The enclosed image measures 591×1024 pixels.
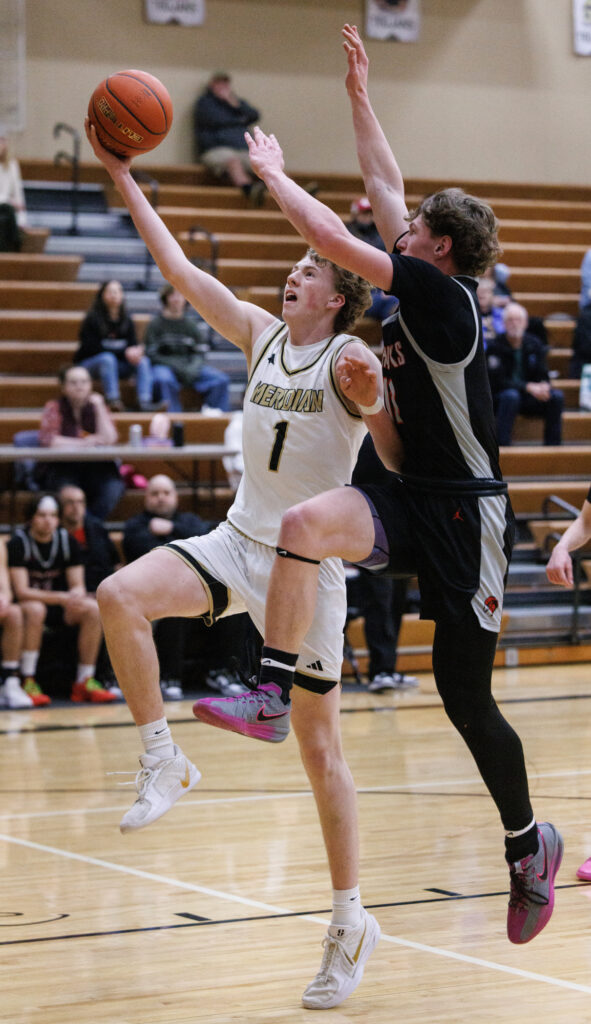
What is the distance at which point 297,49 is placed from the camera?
1556cm

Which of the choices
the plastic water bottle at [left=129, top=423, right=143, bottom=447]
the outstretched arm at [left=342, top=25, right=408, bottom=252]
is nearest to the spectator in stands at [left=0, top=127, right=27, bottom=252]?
the plastic water bottle at [left=129, top=423, right=143, bottom=447]

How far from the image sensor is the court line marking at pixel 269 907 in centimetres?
364

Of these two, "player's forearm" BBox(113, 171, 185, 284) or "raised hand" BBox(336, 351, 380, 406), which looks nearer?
"raised hand" BBox(336, 351, 380, 406)

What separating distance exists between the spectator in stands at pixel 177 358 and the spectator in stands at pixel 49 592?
2.44m

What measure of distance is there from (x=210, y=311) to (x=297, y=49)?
12645 millimetres

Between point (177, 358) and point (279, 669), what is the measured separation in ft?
26.9

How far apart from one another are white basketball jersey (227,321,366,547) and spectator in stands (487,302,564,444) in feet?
26.6

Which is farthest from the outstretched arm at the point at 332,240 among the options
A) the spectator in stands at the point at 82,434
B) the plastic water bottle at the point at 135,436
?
the spectator in stands at the point at 82,434

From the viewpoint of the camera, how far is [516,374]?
38.8 feet

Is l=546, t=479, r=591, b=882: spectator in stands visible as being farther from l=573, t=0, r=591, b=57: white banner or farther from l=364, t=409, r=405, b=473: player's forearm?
l=573, t=0, r=591, b=57: white banner

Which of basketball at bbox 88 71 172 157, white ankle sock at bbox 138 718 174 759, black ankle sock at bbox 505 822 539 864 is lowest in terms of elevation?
black ankle sock at bbox 505 822 539 864

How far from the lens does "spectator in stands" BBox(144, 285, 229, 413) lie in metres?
11.2

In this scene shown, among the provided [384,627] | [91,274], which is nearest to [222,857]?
[384,627]

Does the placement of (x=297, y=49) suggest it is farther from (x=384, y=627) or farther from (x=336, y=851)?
(x=336, y=851)
